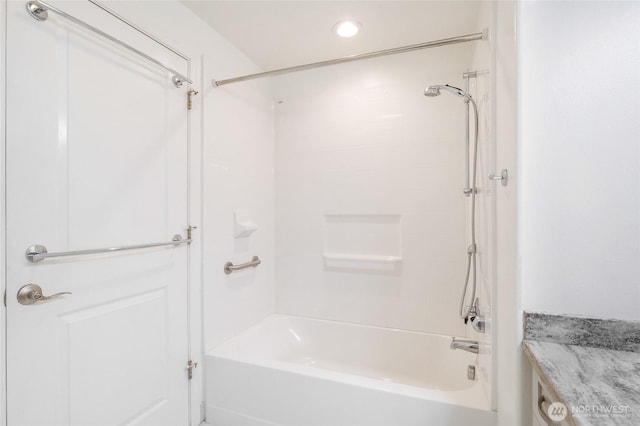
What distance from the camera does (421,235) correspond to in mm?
2229

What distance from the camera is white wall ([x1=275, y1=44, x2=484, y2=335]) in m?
2.17

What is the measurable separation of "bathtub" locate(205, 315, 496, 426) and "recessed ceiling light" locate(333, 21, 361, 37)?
2025 millimetres

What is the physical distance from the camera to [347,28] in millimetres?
1957

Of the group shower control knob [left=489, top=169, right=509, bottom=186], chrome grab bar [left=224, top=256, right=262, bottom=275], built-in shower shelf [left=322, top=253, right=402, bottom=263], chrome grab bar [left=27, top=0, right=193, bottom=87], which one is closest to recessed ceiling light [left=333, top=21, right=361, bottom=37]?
chrome grab bar [left=27, top=0, right=193, bottom=87]

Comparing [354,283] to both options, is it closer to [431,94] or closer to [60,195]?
[431,94]

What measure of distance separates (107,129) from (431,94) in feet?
5.14

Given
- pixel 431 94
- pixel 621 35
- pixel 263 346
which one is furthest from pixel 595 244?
pixel 263 346

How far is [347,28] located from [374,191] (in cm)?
110

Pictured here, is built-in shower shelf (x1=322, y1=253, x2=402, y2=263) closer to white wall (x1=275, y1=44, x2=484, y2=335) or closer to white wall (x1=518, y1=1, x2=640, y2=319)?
white wall (x1=275, y1=44, x2=484, y2=335)

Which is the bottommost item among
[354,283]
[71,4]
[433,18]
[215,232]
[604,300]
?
[354,283]

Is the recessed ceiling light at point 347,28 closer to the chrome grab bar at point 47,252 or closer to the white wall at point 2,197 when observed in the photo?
the white wall at point 2,197

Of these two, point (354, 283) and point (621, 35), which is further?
point (354, 283)

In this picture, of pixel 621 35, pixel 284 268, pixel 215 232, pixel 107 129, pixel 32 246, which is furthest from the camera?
pixel 284 268

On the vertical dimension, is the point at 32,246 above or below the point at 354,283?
above
